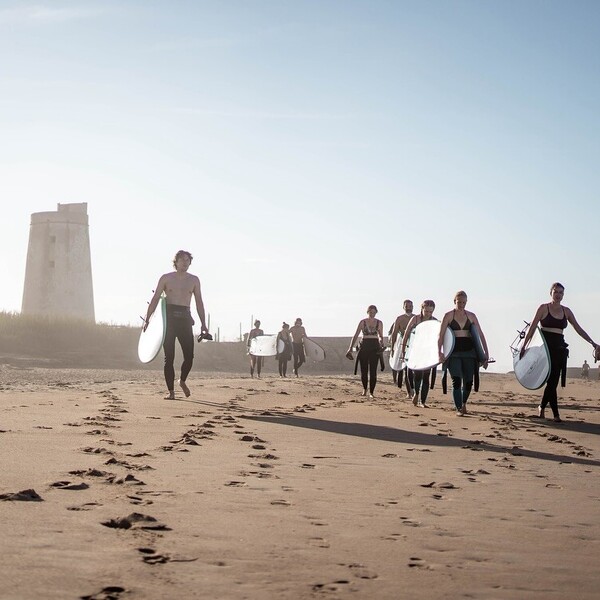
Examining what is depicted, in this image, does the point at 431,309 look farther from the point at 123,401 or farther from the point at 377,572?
the point at 377,572

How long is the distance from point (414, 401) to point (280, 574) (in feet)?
36.5

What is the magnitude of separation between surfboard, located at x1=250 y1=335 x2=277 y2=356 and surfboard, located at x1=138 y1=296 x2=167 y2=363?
1183 cm

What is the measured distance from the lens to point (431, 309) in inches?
582

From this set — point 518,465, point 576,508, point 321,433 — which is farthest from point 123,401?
point 576,508

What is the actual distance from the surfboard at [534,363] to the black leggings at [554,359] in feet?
0.17

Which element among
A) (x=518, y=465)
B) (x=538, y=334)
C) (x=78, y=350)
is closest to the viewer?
(x=518, y=465)

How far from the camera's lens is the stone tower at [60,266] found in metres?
42.8

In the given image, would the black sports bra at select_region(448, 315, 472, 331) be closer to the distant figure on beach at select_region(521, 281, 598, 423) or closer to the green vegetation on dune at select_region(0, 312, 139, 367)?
the distant figure on beach at select_region(521, 281, 598, 423)

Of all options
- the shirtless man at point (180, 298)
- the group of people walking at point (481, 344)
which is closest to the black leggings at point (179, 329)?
the shirtless man at point (180, 298)

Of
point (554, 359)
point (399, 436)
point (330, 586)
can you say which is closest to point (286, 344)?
point (554, 359)

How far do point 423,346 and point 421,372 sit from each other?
0.45 m

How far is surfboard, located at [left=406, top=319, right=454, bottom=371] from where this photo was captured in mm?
13602

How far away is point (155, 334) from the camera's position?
13117 millimetres

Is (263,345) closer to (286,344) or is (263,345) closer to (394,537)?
(286,344)
